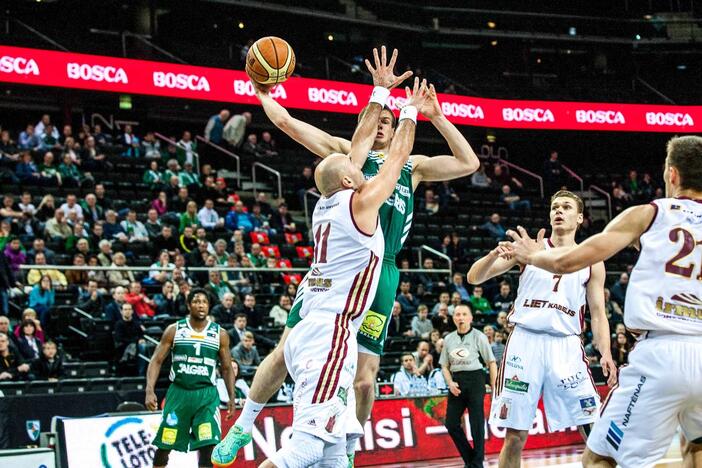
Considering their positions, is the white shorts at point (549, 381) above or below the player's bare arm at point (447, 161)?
below

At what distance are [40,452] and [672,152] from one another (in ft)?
24.2

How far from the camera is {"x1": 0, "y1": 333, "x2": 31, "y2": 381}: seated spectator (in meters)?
13.1

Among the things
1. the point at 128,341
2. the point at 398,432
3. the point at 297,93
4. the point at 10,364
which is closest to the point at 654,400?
the point at 398,432

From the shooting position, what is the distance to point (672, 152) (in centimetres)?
537

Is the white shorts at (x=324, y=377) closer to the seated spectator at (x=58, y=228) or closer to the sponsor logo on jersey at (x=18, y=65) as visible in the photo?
the seated spectator at (x=58, y=228)

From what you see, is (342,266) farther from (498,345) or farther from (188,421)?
(498,345)

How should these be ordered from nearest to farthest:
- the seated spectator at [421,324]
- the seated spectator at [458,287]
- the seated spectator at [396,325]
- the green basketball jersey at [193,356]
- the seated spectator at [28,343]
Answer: the green basketball jersey at [193,356] → the seated spectator at [28,343] → the seated spectator at [421,324] → the seated spectator at [396,325] → the seated spectator at [458,287]

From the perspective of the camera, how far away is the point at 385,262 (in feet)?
23.6

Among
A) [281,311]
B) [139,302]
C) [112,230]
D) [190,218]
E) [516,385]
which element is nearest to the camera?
[516,385]

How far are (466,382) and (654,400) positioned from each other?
254 inches

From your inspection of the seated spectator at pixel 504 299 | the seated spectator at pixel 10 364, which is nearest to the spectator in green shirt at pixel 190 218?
the seated spectator at pixel 10 364

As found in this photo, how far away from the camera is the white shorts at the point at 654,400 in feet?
16.5

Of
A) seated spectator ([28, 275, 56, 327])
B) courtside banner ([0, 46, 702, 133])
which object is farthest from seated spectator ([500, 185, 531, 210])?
seated spectator ([28, 275, 56, 327])

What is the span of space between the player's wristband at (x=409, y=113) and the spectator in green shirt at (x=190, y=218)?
1251cm
